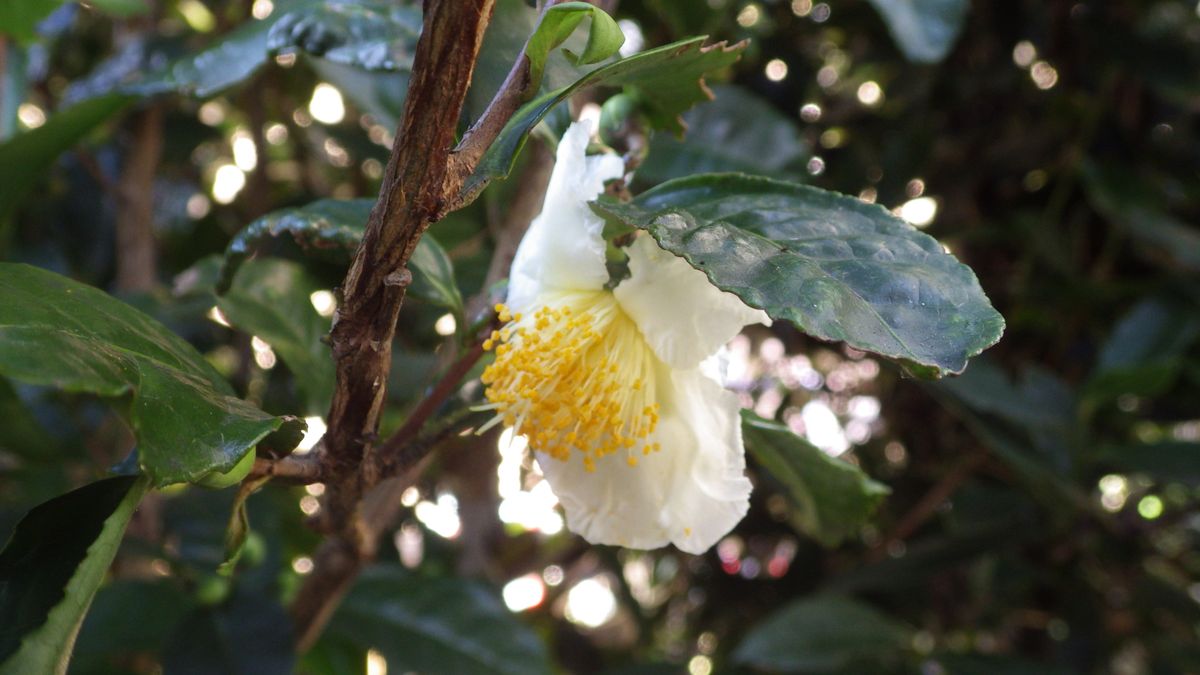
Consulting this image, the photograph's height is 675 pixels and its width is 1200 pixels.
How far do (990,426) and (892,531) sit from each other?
0.30 m

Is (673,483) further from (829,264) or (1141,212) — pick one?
(1141,212)

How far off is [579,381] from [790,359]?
3.15 feet

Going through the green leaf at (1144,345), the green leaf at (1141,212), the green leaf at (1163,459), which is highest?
the green leaf at (1141,212)

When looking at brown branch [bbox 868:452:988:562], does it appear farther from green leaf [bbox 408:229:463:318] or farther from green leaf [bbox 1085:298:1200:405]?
green leaf [bbox 408:229:463:318]

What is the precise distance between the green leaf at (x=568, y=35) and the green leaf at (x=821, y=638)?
82 cm

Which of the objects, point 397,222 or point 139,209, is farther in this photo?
point 139,209

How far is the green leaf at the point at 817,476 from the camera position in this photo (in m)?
0.54

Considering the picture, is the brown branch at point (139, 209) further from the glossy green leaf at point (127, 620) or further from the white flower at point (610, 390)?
the white flower at point (610, 390)

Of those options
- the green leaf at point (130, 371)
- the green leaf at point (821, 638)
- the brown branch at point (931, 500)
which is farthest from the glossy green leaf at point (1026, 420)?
the green leaf at point (130, 371)

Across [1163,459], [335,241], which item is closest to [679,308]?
[335,241]

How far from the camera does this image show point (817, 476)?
58 cm

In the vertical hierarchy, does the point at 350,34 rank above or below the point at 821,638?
above

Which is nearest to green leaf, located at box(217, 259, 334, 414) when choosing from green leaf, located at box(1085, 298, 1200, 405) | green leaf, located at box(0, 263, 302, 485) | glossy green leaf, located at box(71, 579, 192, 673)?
green leaf, located at box(0, 263, 302, 485)

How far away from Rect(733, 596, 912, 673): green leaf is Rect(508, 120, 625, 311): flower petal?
689 millimetres
